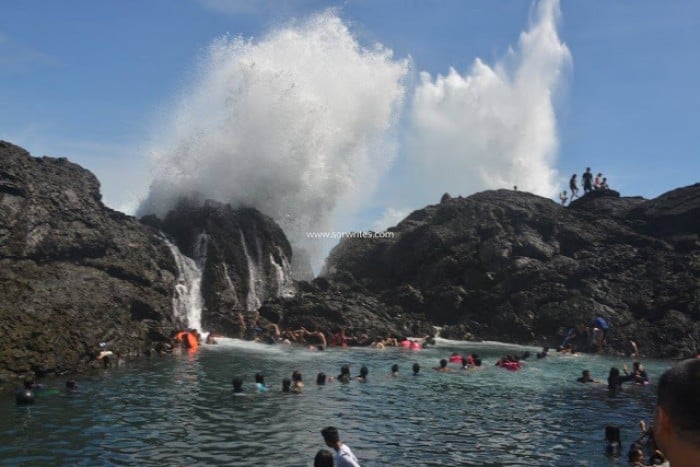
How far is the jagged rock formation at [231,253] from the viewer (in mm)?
55094

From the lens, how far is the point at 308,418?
2192cm

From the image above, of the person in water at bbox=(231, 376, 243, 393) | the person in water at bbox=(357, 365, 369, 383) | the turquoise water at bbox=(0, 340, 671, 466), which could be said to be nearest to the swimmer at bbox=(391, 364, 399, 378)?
the turquoise water at bbox=(0, 340, 671, 466)

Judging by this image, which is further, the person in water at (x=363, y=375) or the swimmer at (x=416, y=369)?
the swimmer at (x=416, y=369)

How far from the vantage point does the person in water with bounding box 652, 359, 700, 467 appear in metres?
2.79

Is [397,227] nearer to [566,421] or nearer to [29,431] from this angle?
[566,421]

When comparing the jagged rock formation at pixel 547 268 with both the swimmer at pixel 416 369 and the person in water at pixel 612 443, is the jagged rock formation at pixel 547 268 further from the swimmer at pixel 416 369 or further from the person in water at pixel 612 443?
the person in water at pixel 612 443

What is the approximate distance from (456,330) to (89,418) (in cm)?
4240

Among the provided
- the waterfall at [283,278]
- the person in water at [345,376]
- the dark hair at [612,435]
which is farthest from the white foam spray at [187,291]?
the dark hair at [612,435]

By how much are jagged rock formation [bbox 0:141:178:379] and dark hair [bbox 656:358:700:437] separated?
2879 cm

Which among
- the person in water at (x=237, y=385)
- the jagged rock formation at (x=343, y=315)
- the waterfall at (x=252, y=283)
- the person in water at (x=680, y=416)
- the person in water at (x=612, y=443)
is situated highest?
the waterfall at (x=252, y=283)

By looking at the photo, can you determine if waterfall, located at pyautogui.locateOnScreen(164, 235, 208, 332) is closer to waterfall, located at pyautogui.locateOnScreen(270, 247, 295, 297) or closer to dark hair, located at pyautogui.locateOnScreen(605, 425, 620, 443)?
waterfall, located at pyautogui.locateOnScreen(270, 247, 295, 297)

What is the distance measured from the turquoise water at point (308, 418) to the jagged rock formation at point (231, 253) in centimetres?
1975

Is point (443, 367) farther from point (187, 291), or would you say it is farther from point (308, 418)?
point (187, 291)

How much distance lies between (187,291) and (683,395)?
52.8 m
